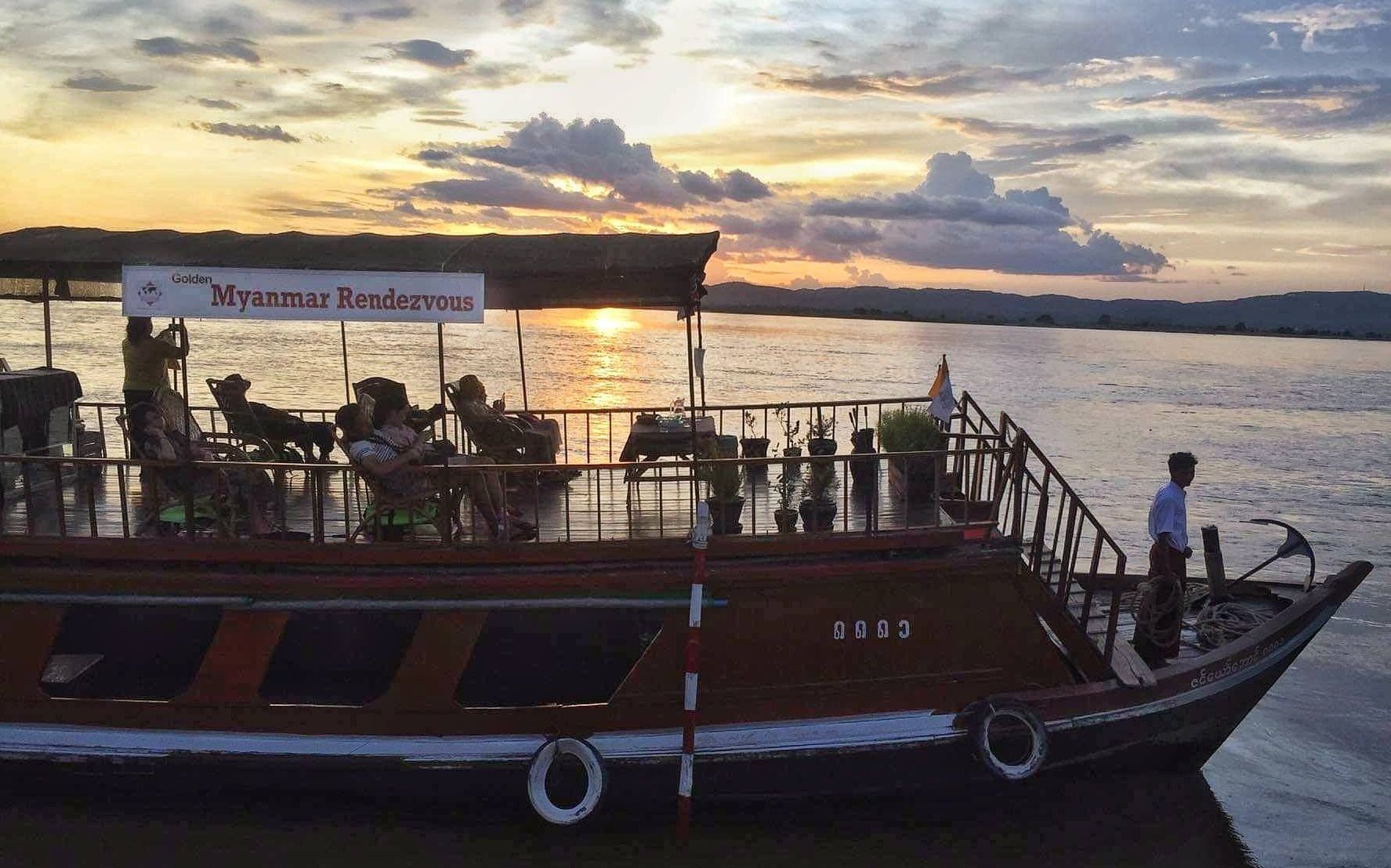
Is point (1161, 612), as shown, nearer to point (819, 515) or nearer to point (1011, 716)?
point (1011, 716)

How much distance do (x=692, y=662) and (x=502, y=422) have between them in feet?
11.9

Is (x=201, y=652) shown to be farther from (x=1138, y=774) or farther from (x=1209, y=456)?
(x=1209, y=456)

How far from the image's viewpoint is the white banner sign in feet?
22.7

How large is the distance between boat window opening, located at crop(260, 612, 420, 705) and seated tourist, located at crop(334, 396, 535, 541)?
1606 millimetres

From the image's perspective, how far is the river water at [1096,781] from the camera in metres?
7.98

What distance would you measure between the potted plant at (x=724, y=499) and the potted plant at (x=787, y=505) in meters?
0.32

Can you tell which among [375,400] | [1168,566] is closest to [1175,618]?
[1168,566]

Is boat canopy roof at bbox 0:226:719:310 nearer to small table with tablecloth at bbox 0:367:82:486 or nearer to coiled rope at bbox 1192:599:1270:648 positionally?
small table with tablecloth at bbox 0:367:82:486

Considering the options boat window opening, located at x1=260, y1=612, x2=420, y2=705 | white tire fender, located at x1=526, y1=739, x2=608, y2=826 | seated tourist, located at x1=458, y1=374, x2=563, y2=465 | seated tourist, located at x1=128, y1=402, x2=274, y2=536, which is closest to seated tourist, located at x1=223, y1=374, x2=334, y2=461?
seated tourist, located at x1=458, y1=374, x2=563, y2=465

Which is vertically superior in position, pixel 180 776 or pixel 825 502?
pixel 825 502

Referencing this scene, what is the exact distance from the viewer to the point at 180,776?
760 cm

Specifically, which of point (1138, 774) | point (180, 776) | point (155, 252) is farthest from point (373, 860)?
point (1138, 774)

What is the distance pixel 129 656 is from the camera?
9.26 metres

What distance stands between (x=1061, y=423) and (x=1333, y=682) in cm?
3058
